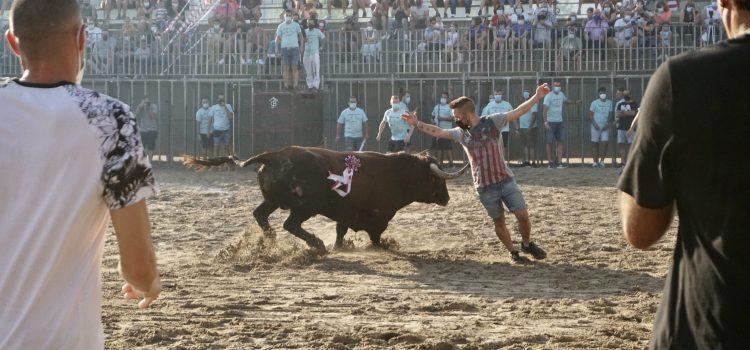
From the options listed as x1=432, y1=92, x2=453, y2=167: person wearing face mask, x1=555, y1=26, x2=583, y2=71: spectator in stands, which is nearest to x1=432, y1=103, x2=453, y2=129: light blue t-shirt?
x1=432, y1=92, x2=453, y2=167: person wearing face mask

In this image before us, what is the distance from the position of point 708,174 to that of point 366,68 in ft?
73.3

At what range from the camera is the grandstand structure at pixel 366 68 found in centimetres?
2323

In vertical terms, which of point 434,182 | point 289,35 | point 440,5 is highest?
point 440,5

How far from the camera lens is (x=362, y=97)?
24.9m

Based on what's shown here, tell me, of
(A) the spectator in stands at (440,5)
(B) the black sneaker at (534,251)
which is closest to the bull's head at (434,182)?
(B) the black sneaker at (534,251)

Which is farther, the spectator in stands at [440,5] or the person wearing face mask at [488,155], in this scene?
the spectator in stands at [440,5]

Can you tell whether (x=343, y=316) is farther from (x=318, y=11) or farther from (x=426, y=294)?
(x=318, y=11)

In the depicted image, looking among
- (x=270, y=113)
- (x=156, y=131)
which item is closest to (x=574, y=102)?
(x=270, y=113)

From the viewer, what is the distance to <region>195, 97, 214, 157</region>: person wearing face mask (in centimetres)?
2436

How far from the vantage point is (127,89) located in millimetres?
25562

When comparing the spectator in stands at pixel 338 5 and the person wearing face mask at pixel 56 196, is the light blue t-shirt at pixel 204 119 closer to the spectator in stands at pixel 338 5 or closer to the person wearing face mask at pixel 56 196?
the spectator in stands at pixel 338 5

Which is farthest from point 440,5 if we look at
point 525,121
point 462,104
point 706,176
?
point 706,176

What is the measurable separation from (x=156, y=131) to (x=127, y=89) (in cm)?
153

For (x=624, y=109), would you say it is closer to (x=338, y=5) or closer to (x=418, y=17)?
(x=418, y=17)
